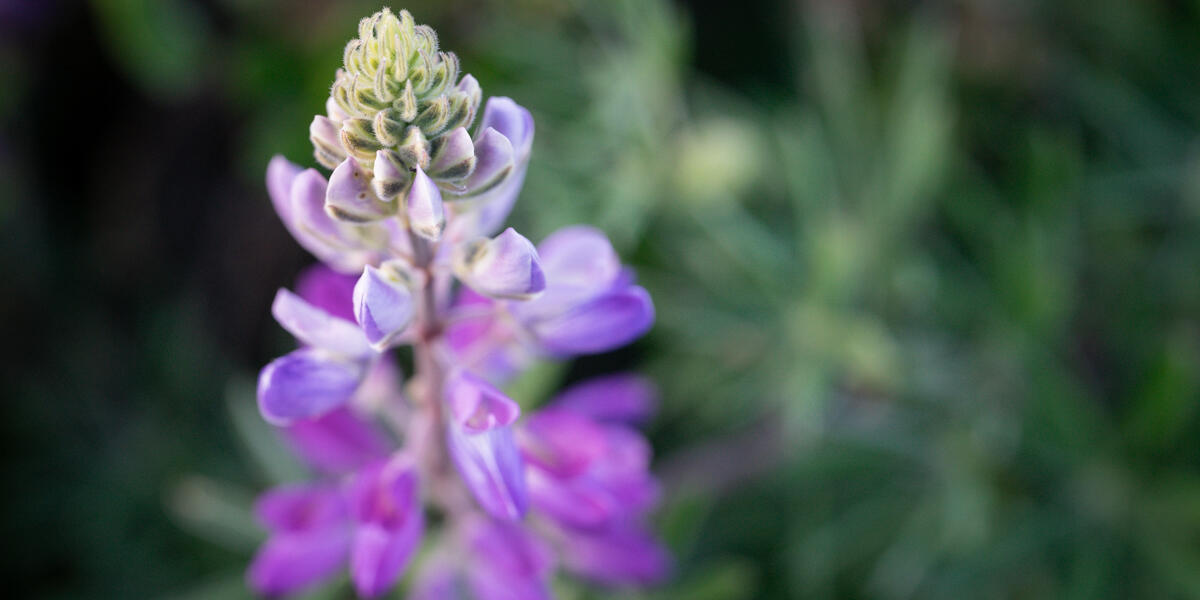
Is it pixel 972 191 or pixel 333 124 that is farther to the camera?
pixel 972 191

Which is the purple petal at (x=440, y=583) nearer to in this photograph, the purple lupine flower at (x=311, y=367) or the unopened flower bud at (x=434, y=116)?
the purple lupine flower at (x=311, y=367)

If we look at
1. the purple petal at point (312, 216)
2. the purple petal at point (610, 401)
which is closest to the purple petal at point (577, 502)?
the purple petal at point (610, 401)

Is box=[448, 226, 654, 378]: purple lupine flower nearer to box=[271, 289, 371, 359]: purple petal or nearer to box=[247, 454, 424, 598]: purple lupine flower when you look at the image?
box=[271, 289, 371, 359]: purple petal

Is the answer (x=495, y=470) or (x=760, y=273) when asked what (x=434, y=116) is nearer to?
(x=495, y=470)

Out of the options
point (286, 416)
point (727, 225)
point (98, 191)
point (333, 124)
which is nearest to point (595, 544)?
point (286, 416)

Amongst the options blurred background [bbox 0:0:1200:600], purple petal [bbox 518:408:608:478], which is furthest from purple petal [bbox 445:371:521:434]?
blurred background [bbox 0:0:1200:600]

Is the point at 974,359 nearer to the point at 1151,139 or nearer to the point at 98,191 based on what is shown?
the point at 1151,139

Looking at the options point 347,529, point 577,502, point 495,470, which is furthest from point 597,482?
point 347,529
